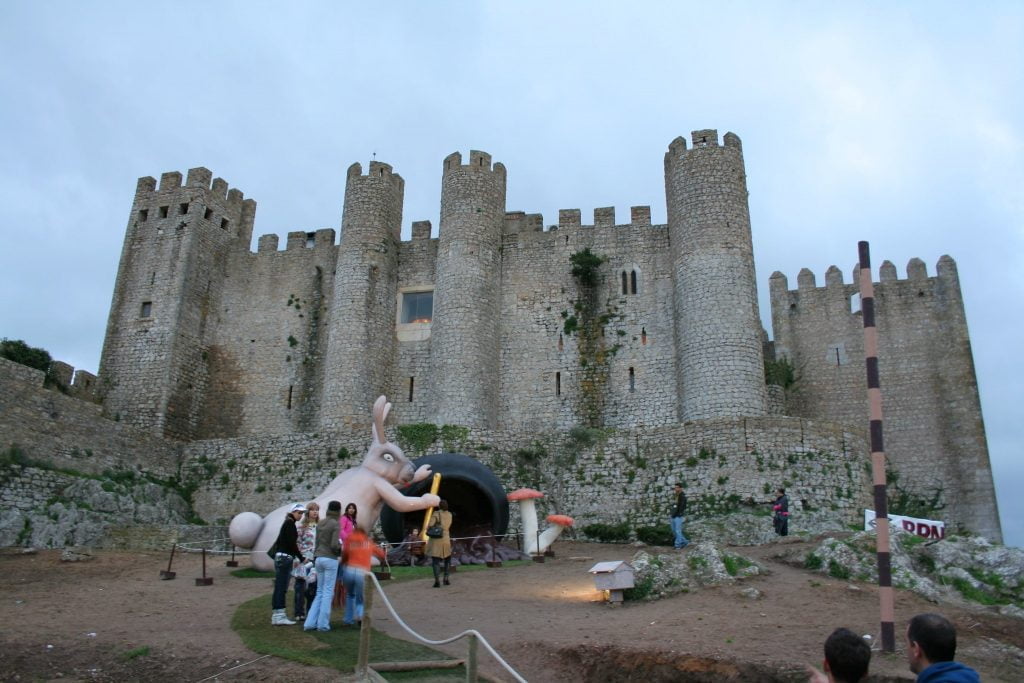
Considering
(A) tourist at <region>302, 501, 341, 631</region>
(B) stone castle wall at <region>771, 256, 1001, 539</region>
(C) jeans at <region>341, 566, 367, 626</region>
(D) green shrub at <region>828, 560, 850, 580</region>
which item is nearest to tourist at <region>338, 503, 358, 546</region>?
(C) jeans at <region>341, 566, 367, 626</region>

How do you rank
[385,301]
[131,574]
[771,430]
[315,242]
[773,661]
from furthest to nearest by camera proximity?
[315,242]
[385,301]
[771,430]
[131,574]
[773,661]

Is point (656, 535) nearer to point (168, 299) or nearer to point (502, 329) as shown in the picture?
point (502, 329)

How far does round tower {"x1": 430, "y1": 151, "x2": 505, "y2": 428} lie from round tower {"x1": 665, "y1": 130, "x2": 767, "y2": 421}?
5.79 metres

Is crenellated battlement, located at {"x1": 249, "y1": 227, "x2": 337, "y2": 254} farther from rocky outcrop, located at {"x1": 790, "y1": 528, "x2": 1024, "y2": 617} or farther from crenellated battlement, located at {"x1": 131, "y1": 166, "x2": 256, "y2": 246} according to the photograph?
rocky outcrop, located at {"x1": 790, "y1": 528, "x2": 1024, "y2": 617}

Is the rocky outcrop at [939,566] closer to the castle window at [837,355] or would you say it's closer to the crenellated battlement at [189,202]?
the castle window at [837,355]

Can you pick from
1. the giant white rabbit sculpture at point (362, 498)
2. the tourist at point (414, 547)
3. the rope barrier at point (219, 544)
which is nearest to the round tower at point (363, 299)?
the rope barrier at point (219, 544)

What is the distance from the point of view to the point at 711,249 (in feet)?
80.8

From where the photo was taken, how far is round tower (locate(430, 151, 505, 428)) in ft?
84.0

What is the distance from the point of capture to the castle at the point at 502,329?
24938 millimetres

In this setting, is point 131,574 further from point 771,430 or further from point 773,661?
point 771,430

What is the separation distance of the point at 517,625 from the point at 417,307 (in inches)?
786

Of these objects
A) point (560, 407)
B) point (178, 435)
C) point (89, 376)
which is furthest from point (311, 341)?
point (560, 407)

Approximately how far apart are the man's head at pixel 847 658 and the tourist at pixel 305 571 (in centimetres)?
656

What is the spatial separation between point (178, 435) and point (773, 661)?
23.9 metres
